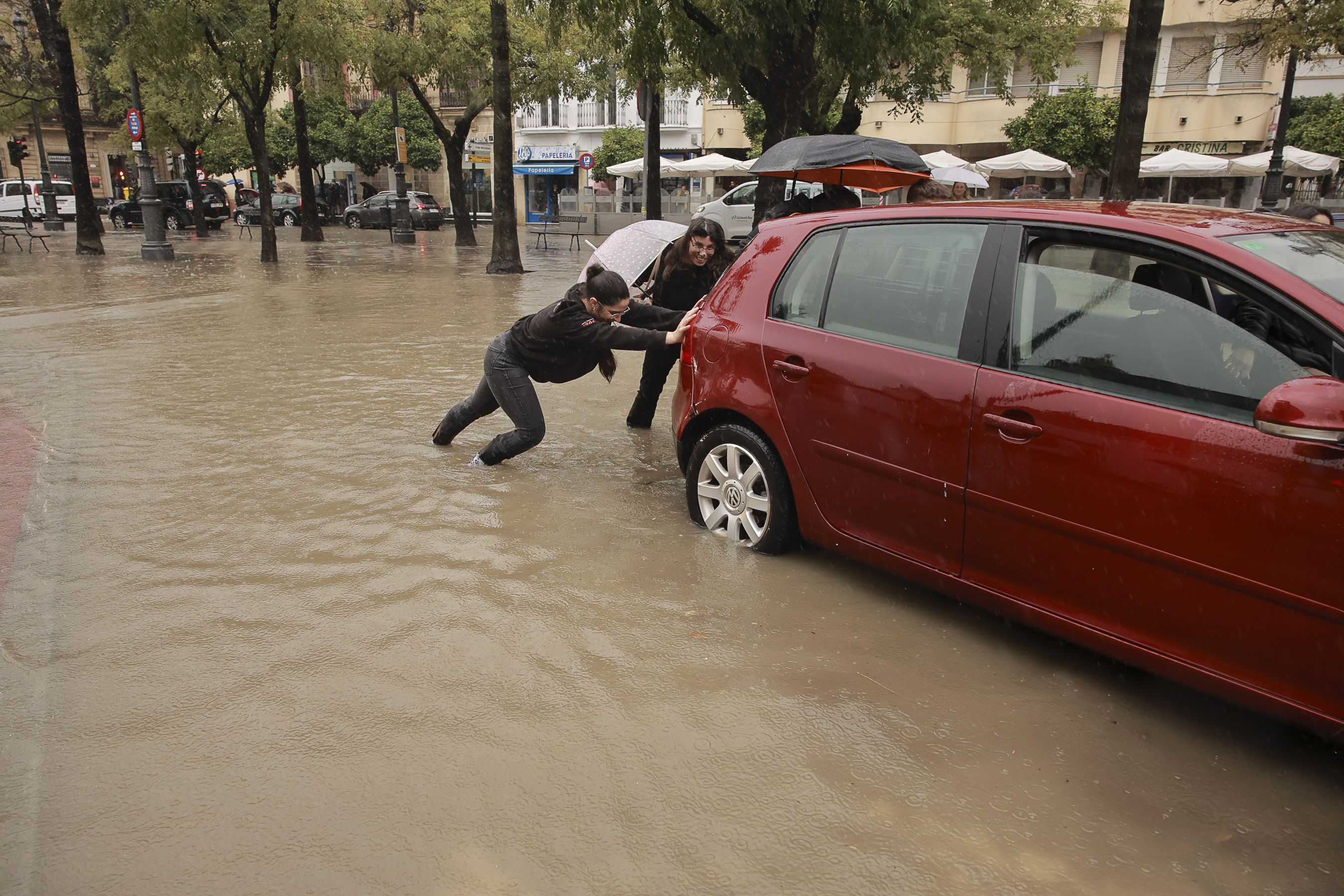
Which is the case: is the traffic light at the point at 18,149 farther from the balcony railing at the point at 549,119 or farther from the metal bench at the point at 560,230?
the balcony railing at the point at 549,119

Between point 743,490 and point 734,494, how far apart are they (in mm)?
72

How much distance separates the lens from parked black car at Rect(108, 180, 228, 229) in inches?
1332

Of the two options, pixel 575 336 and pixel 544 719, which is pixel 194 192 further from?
pixel 544 719

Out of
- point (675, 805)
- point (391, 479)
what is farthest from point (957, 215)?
point (391, 479)

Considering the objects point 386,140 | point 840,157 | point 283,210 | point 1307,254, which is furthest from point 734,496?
point 386,140

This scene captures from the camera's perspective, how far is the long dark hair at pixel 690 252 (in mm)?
5977

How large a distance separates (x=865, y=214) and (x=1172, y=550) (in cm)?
188

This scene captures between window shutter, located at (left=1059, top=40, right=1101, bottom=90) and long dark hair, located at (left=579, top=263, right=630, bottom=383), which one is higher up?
window shutter, located at (left=1059, top=40, right=1101, bottom=90)

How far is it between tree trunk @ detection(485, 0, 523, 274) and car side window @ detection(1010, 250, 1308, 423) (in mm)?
15569

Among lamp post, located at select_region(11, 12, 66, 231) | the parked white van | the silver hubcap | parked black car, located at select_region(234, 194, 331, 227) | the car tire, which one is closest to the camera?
the car tire

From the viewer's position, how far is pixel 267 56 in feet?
65.7

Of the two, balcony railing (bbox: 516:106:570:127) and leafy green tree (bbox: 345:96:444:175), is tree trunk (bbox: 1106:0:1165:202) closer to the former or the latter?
leafy green tree (bbox: 345:96:444:175)

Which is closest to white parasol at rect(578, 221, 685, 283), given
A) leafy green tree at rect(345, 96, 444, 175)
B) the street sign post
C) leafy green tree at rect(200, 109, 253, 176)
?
the street sign post

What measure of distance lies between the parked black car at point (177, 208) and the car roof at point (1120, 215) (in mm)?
34104
